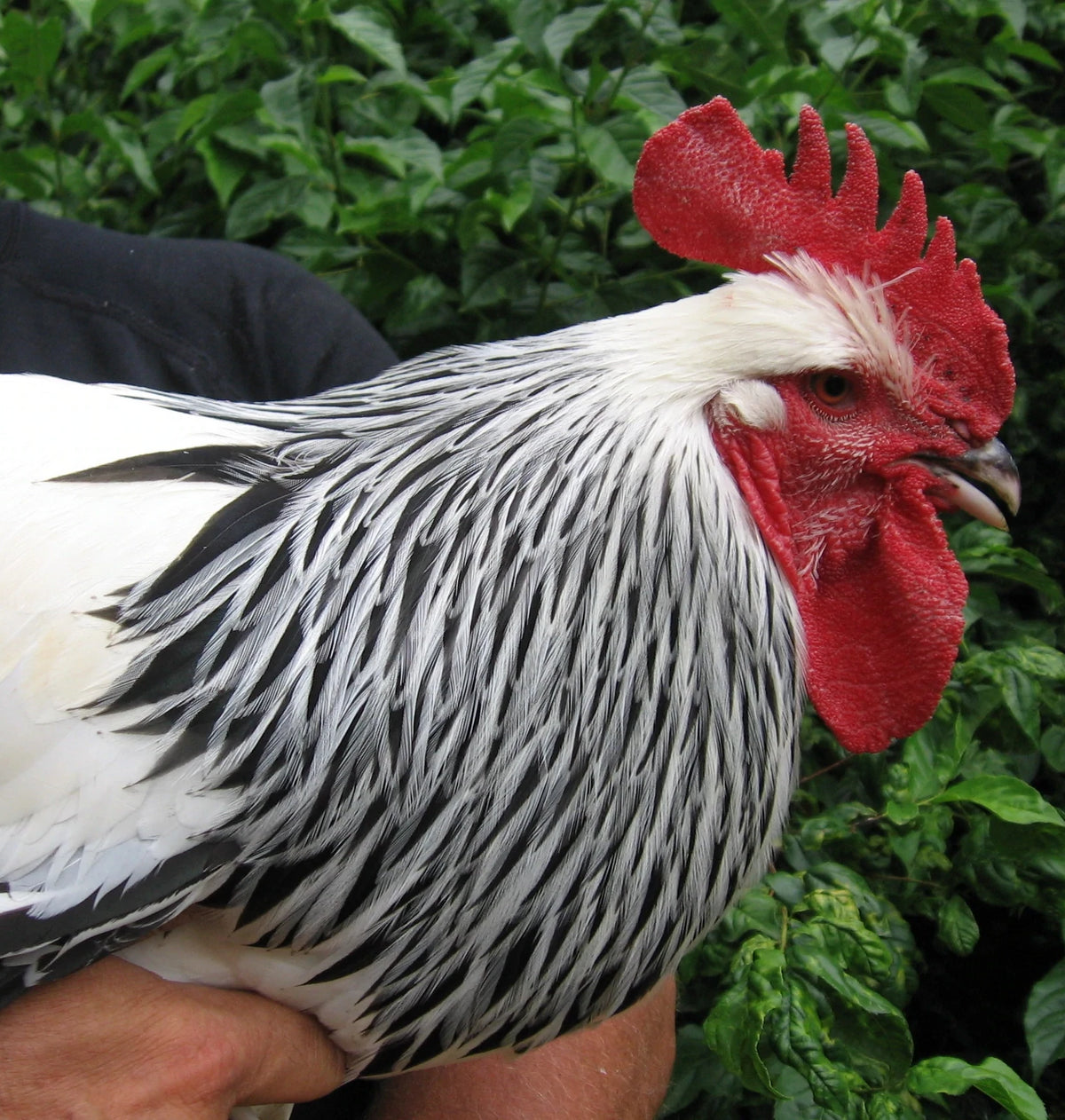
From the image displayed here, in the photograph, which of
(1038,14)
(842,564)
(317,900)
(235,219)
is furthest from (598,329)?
(1038,14)

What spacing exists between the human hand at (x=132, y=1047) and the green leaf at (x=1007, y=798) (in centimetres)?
98

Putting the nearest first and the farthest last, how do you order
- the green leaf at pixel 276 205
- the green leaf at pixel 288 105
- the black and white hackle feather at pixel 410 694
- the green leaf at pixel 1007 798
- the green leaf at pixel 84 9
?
the black and white hackle feather at pixel 410 694 → the green leaf at pixel 1007 798 → the green leaf at pixel 84 9 → the green leaf at pixel 288 105 → the green leaf at pixel 276 205

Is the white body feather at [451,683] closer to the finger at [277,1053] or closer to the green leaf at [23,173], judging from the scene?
the finger at [277,1053]

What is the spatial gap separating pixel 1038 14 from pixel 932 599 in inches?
70.9

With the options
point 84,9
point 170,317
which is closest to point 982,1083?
point 170,317

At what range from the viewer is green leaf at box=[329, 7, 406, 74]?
2.05 meters

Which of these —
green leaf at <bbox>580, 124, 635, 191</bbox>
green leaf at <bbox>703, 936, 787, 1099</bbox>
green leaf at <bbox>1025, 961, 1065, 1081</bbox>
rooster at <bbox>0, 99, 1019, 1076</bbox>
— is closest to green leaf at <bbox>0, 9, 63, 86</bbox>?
green leaf at <bbox>580, 124, 635, 191</bbox>

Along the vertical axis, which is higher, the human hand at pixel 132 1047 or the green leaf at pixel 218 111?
the green leaf at pixel 218 111

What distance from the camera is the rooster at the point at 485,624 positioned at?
3.31ft

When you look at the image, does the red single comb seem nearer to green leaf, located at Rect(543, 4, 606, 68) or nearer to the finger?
green leaf, located at Rect(543, 4, 606, 68)

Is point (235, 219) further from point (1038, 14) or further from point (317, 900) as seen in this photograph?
point (1038, 14)

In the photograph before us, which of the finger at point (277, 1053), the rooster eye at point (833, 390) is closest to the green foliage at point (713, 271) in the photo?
the finger at point (277, 1053)

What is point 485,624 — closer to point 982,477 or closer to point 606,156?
point 982,477

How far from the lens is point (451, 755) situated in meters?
1.04
